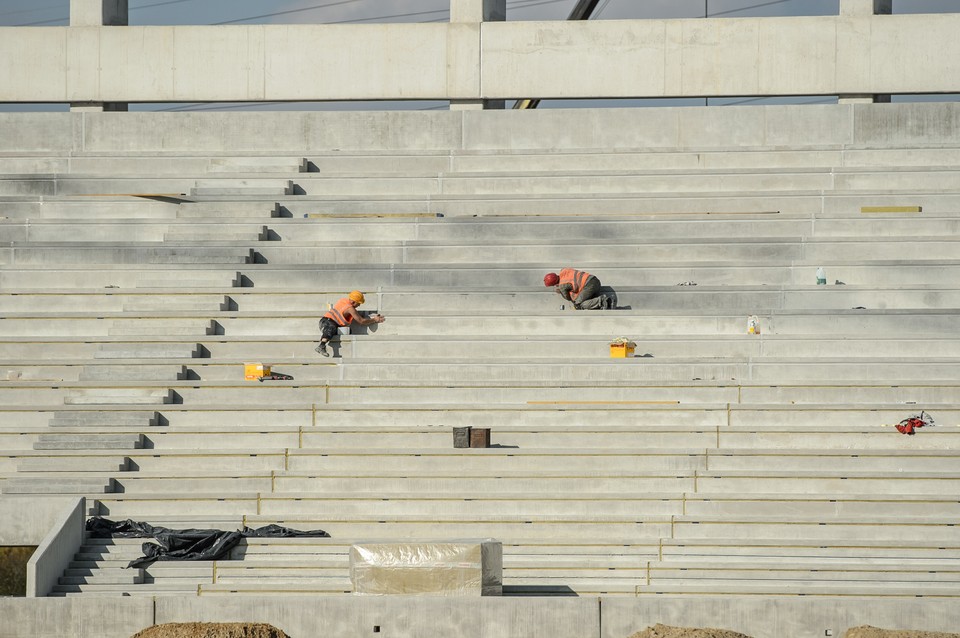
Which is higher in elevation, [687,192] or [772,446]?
[687,192]

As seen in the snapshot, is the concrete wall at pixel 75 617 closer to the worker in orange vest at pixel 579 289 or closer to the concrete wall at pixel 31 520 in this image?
the concrete wall at pixel 31 520

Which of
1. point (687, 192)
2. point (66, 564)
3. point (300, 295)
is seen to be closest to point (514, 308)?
point (300, 295)

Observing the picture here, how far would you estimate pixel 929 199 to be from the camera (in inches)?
886

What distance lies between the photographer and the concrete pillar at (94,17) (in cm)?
2600

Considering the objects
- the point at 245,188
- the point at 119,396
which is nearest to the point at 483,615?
the point at 119,396

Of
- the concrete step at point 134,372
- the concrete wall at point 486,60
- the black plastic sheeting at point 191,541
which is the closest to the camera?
the black plastic sheeting at point 191,541

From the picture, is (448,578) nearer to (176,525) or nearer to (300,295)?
(176,525)

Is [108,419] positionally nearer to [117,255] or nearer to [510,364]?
[117,255]

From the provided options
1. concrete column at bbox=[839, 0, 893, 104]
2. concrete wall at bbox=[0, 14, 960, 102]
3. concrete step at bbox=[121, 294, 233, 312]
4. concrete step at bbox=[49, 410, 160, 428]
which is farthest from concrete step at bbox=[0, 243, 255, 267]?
concrete column at bbox=[839, 0, 893, 104]

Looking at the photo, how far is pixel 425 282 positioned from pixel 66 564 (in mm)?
7117

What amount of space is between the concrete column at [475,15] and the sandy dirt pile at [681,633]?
45.5ft

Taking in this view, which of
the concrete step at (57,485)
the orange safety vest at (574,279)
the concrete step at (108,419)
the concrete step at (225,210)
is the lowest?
the concrete step at (57,485)

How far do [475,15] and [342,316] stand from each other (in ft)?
26.1

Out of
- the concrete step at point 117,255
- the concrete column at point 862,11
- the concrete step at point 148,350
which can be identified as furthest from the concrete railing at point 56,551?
the concrete column at point 862,11
